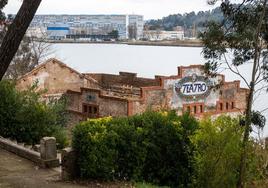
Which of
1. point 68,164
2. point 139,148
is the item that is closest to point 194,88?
point 139,148

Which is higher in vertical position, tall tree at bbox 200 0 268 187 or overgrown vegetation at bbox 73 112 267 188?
tall tree at bbox 200 0 268 187

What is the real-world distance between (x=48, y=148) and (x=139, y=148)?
241 centimetres

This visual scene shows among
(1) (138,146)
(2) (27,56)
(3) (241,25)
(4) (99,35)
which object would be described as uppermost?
(4) (99,35)

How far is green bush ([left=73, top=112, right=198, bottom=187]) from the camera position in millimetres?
11711

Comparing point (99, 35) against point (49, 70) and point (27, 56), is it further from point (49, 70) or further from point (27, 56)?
point (49, 70)

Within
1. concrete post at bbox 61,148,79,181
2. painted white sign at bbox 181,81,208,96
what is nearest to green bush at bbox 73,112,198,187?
concrete post at bbox 61,148,79,181

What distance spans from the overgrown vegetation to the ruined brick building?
68.0 feet

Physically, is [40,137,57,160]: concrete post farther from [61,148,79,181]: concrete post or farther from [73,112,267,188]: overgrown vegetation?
[73,112,267,188]: overgrown vegetation

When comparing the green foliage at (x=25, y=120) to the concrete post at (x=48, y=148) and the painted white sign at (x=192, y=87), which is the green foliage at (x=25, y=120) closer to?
the concrete post at (x=48, y=148)

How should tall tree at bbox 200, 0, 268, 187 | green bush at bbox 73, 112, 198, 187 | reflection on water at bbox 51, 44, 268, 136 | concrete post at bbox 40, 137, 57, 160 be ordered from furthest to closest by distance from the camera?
reflection on water at bbox 51, 44, 268, 136, tall tree at bbox 200, 0, 268, 187, concrete post at bbox 40, 137, 57, 160, green bush at bbox 73, 112, 198, 187

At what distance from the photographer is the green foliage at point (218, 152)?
11.0m

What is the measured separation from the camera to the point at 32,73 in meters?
35.5

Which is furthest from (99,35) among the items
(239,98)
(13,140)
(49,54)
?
(13,140)

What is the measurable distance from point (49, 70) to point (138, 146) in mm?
25809
